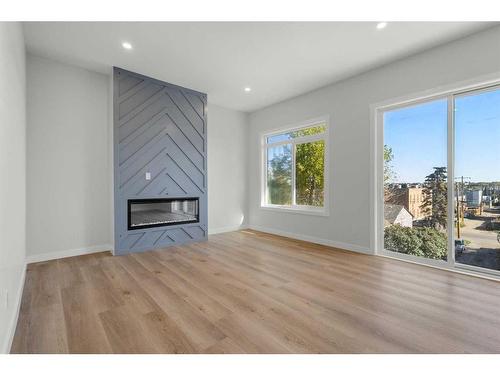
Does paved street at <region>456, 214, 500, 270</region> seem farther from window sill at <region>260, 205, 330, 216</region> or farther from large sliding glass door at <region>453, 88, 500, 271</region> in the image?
window sill at <region>260, 205, 330, 216</region>

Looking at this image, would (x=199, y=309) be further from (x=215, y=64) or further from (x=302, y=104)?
(x=302, y=104)

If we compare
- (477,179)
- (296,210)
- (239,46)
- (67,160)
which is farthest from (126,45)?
(477,179)

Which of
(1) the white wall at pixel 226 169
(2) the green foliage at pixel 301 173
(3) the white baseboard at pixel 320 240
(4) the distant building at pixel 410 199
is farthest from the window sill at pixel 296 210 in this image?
(4) the distant building at pixel 410 199

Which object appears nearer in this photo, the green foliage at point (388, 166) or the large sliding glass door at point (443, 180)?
the large sliding glass door at point (443, 180)

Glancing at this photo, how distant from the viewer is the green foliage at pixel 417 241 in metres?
3.06

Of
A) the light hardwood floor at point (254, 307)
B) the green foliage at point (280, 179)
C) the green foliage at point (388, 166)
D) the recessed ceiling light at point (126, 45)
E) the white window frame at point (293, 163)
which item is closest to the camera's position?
the light hardwood floor at point (254, 307)

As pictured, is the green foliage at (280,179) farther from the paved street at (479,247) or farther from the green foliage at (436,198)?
the paved street at (479,247)

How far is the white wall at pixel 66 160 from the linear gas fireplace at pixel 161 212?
45 cm

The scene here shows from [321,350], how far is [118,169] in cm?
349

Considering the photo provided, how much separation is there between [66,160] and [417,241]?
16.9 feet

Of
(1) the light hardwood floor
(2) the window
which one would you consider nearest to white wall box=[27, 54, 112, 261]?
(1) the light hardwood floor

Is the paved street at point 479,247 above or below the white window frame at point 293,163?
below
